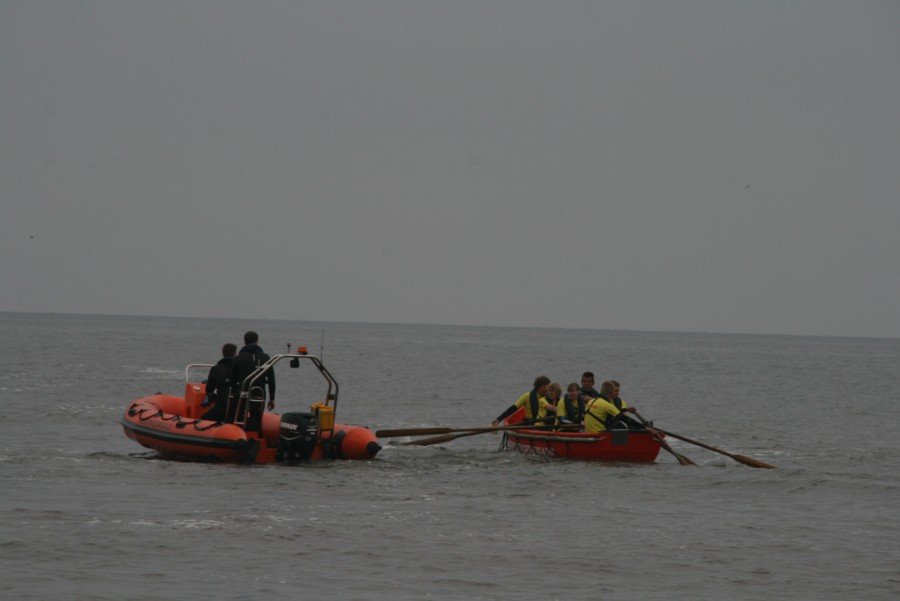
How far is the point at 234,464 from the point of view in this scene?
1825 centimetres

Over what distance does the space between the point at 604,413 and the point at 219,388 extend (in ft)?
21.1

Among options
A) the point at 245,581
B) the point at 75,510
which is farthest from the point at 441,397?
the point at 245,581

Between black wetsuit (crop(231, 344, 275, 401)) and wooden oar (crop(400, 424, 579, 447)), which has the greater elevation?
black wetsuit (crop(231, 344, 275, 401))

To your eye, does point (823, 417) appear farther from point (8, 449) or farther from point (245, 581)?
point (245, 581)

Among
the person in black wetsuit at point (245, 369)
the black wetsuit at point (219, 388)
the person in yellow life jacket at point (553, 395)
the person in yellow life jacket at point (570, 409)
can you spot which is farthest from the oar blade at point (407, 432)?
the black wetsuit at point (219, 388)

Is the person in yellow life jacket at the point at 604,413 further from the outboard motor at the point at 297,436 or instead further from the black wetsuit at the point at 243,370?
the black wetsuit at the point at 243,370

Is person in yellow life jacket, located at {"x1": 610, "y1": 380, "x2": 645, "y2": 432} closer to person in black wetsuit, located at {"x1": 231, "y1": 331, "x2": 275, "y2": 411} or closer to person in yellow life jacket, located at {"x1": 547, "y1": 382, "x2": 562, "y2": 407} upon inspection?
person in yellow life jacket, located at {"x1": 547, "y1": 382, "x2": 562, "y2": 407}

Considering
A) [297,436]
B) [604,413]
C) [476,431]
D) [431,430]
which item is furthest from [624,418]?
[297,436]

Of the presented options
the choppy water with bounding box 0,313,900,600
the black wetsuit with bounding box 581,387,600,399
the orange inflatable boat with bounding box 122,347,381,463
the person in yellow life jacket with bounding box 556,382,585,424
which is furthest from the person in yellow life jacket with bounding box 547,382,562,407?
the orange inflatable boat with bounding box 122,347,381,463

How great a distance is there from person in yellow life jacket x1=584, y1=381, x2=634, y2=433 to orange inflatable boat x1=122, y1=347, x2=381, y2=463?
3.71 meters

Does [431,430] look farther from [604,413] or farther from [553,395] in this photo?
[604,413]

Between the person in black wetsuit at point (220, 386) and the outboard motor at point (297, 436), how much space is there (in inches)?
39.5

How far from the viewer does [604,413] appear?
1997 cm

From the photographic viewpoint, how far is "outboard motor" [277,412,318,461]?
18.7m
